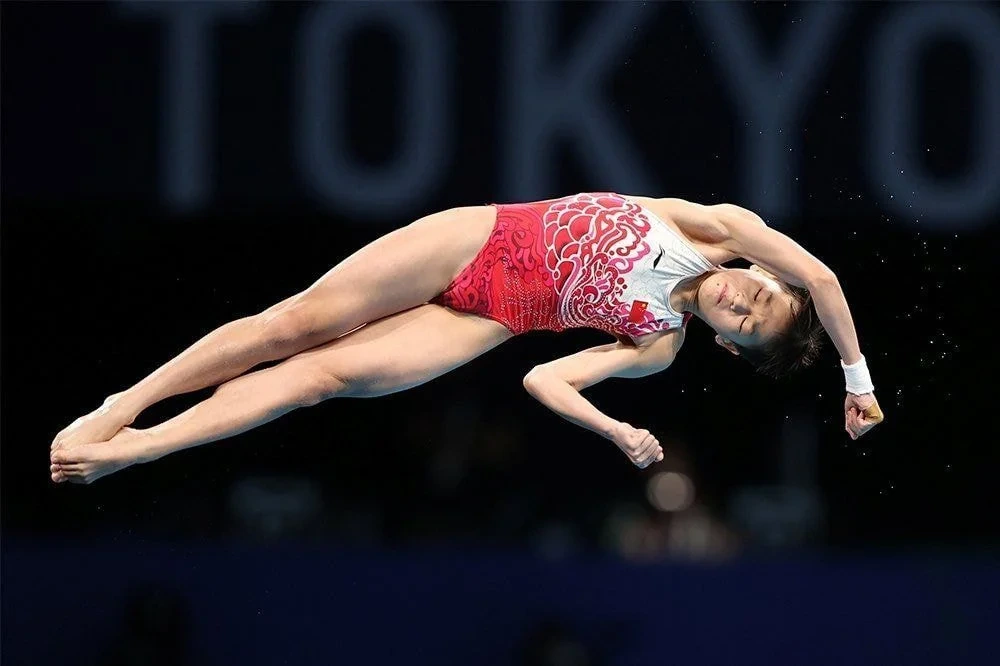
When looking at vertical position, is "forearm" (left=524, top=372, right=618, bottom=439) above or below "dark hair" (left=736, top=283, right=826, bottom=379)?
below

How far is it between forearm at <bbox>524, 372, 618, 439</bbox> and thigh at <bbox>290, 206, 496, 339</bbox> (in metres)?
0.44

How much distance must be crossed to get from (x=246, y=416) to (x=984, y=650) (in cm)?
353

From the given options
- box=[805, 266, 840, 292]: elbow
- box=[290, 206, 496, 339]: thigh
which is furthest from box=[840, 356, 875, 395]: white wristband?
box=[290, 206, 496, 339]: thigh

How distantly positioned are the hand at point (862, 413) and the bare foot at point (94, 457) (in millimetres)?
2230

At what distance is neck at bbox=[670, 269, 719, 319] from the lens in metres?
4.07

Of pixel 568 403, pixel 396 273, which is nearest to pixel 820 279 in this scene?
pixel 568 403

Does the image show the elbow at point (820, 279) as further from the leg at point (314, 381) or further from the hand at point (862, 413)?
the leg at point (314, 381)

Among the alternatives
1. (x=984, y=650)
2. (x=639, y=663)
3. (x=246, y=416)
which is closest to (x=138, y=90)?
(x=246, y=416)

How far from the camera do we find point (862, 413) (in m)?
4.08

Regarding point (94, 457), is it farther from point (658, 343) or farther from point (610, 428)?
point (658, 343)

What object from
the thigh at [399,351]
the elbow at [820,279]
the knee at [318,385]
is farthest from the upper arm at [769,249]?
the knee at [318,385]

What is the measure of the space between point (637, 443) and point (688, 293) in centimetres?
60

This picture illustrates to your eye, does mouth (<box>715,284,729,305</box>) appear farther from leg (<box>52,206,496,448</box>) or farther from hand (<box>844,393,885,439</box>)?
leg (<box>52,206,496,448</box>)

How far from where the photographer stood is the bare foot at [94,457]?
3.72m
